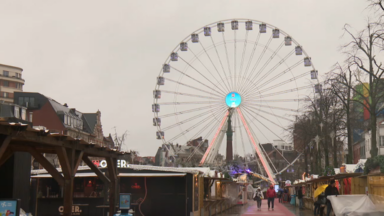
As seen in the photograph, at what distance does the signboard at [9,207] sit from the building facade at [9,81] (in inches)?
3701

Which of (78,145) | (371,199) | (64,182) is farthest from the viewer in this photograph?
(371,199)

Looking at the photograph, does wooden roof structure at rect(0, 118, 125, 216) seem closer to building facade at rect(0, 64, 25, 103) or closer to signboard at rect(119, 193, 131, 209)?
signboard at rect(119, 193, 131, 209)

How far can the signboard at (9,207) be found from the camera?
11.5 metres

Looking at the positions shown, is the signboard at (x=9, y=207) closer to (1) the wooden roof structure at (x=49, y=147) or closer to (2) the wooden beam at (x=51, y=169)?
(1) the wooden roof structure at (x=49, y=147)

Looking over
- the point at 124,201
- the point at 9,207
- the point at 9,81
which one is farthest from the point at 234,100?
the point at 9,81

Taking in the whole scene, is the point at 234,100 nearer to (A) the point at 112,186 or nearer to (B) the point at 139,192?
(B) the point at 139,192

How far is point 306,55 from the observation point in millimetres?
51469

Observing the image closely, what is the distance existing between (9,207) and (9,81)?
9589 cm

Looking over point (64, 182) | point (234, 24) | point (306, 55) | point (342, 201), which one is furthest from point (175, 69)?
point (64, 182)

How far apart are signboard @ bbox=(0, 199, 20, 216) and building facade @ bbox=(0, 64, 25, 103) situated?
308 feet

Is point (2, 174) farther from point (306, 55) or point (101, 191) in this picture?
point (306, 55)

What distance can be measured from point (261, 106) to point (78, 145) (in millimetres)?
36502

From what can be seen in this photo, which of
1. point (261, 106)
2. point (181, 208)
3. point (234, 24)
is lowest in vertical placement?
point (181, 208)

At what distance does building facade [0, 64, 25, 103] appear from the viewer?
333 feet
